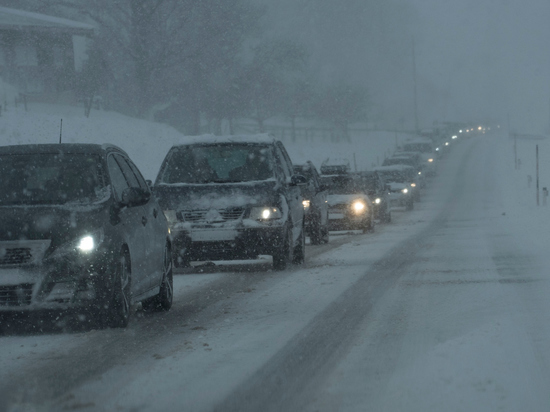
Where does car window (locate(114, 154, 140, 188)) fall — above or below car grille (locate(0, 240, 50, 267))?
above

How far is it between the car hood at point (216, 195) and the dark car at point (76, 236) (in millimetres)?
3525

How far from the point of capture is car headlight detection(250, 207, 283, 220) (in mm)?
13430

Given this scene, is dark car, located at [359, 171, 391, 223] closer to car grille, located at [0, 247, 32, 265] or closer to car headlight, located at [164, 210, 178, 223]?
car headlight, located at [164, 210, 178, 223]

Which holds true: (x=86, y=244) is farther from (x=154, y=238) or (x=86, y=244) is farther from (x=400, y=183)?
(x=400, y=183)

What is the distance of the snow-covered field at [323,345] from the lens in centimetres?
572

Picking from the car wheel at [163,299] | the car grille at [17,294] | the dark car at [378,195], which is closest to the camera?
the car grille at [17,294]

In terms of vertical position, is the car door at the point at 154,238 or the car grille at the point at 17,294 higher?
the car door at the point at 154,238

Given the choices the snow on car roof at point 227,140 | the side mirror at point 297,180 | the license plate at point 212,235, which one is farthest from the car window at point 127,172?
the side mirror at point 297,180

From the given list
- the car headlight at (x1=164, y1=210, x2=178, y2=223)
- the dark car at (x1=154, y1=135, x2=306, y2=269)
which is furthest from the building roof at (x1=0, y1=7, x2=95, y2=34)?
the car headlight at (x1=164, y1=210, x2=178, y2=223)

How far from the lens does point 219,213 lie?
44.0 ft

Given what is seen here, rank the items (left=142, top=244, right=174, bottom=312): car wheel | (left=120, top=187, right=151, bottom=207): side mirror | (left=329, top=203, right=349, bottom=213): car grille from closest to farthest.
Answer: (left=120, top=187, right=151, bottom=207): side mirror
(left=142, top=244, right=174, bottom=312): car wheel
(left=329, top=203, right=349, bottom=213): car grille

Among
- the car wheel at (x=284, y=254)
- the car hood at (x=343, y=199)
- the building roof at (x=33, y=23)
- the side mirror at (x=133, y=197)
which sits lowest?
the car wheel at (x=284, y=254)

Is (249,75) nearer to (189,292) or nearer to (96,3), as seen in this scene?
(96,3)

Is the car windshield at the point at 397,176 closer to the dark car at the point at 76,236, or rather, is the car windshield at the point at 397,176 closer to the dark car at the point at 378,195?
the dark car at the point at 378,195
